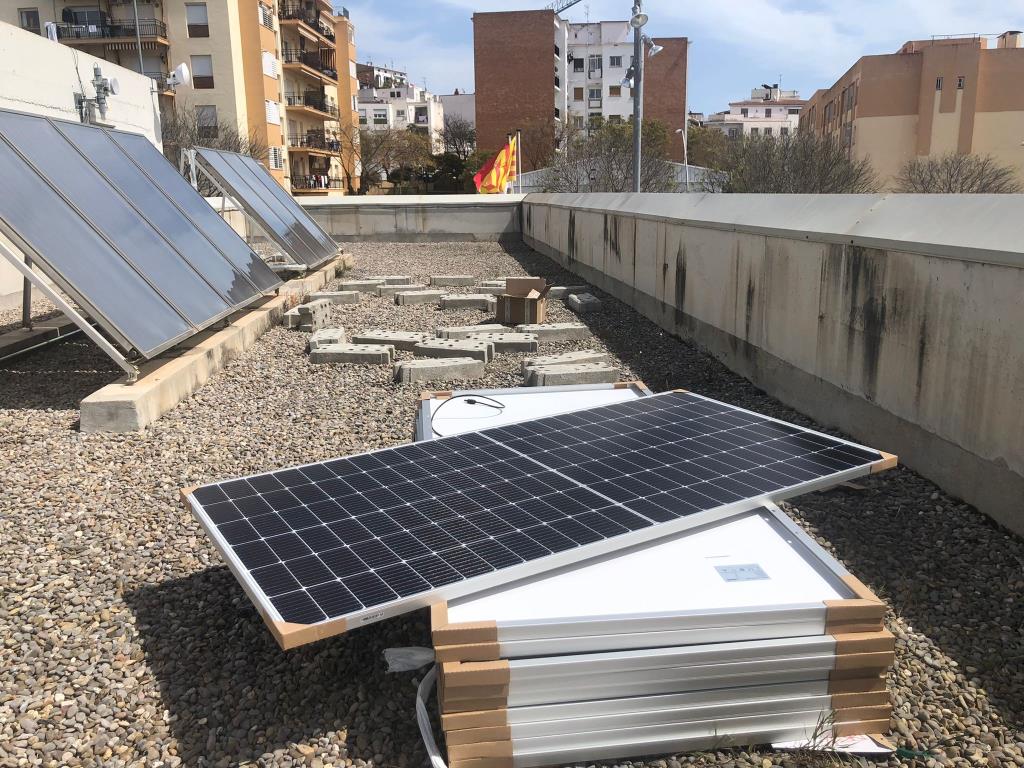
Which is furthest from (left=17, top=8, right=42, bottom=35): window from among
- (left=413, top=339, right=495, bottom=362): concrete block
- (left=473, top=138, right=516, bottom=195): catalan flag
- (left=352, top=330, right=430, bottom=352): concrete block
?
(left=413, top=339, right=495, bottom=362): concrete block

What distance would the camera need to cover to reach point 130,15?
53.8m

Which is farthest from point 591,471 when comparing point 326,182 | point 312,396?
point 326,182

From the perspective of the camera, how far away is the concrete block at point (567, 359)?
902 centimetres

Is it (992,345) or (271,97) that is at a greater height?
(271,97)

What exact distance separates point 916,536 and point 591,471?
201 cm

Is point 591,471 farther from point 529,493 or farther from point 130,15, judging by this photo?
point 130,15

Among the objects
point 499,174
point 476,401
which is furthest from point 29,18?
point 476,401

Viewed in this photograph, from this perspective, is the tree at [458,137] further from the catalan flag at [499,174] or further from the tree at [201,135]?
the catalan flag at [499,174]

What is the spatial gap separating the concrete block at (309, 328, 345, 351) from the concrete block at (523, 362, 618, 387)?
298 cm

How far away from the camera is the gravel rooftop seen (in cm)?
330

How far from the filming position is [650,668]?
3.05 metres

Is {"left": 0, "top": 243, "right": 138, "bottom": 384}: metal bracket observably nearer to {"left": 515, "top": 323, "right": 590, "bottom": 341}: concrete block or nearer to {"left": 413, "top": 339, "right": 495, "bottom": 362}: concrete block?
{"left": 413, "top": 339, "right": 495, "bottom": 362}: concrete block

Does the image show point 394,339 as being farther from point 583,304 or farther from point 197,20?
point 197,20

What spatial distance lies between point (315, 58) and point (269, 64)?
10.6 meters
